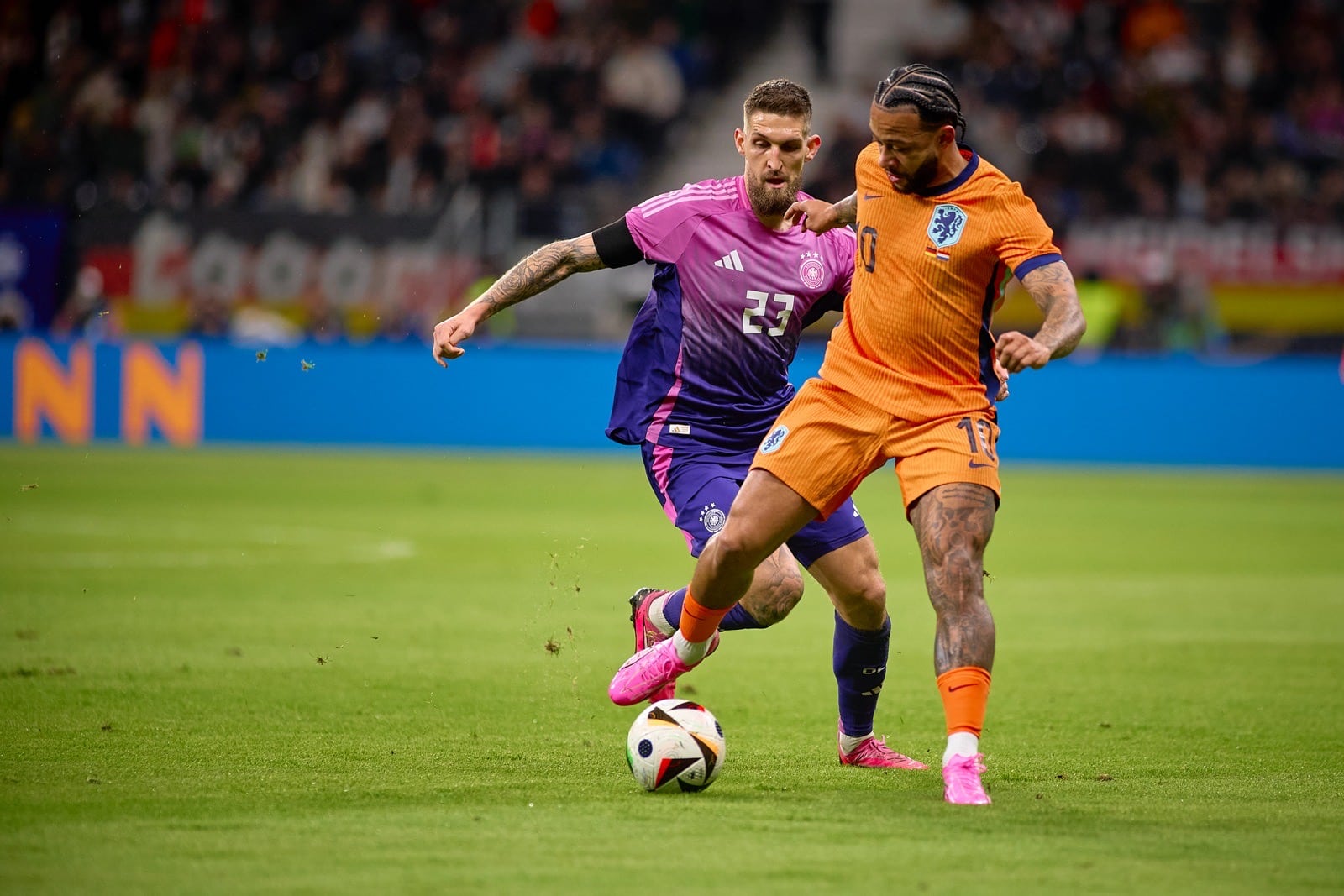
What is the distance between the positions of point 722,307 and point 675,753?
6.17ft

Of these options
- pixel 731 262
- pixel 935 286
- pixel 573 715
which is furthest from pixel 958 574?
pixel 573 715

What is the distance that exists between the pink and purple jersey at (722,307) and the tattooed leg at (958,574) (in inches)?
51.6

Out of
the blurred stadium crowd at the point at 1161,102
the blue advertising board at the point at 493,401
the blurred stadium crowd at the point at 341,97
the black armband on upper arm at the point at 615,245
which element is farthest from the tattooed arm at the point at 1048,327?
the blurred stadium crowd at the point at 1161,102

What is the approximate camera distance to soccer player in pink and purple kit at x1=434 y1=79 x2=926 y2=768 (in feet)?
20.1

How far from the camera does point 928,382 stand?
18.0ft

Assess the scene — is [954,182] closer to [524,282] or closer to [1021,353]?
[1021,353]

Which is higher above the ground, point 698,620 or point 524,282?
point 524,282

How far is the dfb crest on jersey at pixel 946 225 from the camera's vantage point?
5371 millimetres

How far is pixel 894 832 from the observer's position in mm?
4730

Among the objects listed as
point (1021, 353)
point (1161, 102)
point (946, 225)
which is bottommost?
point (1021, 353)

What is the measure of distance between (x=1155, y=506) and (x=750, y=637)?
783 cm

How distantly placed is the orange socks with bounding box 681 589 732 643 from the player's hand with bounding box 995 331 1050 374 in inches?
58.7

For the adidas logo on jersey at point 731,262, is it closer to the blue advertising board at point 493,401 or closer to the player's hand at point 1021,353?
the player's hand at point 1021,353

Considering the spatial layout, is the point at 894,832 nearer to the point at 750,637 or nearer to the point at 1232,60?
the point at 750,637
